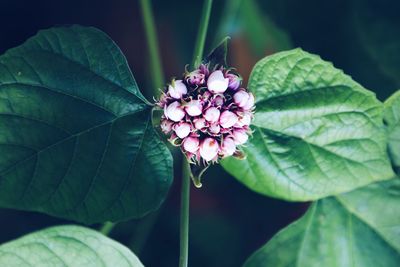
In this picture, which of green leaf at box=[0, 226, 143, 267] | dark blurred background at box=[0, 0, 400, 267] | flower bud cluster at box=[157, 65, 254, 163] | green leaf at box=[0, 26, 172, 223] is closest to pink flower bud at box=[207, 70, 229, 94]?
flower bud cluster at box=[157, 65, 254, 163]

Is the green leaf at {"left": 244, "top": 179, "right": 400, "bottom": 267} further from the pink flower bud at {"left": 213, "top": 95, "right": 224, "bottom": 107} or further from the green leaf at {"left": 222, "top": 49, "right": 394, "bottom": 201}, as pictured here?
the pink flower bud at {"left": 213, "top": 95, "right": 224, "bottom": 107}

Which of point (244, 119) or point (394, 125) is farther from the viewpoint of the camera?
point (394, 125)

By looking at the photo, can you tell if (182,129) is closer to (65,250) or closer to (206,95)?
(206,95)

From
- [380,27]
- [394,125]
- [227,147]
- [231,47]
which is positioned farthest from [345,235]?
[231,47]

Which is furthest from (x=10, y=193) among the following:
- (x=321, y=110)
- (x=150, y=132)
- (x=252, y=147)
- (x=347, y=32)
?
(x=347, y=32)

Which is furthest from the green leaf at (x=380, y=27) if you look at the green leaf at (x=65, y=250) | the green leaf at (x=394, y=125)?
the green leaf at (x=65, y=250)

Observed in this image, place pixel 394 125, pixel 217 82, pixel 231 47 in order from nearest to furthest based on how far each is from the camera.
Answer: pixel 217 82 → pixel 394 125 → pixel 231 47

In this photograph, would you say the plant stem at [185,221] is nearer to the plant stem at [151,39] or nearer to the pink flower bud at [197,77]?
the pink flower bud at [197,77]
